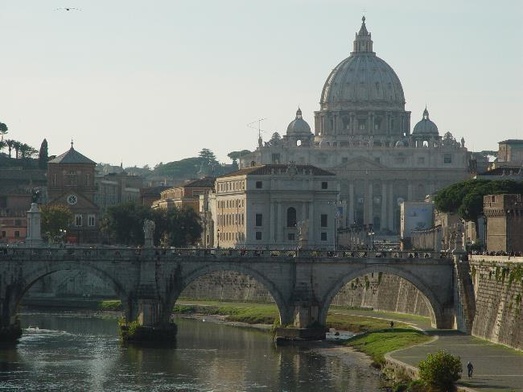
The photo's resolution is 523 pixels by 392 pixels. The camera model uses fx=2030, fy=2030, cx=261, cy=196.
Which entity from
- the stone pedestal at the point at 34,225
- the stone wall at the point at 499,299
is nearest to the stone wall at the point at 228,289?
the stone pedestal at the point at 34,225

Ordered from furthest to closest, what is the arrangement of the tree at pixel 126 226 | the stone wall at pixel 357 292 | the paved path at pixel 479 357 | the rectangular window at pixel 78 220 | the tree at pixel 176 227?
the rectangular window at pixel 78 220 < the tree at pixel 176 227 < the tree at pixel 126 226 < the stone wall at pixel 357 292 < the paved path at pixel 479 357

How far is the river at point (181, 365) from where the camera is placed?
298 ft

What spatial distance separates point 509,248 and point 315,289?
20014 mm

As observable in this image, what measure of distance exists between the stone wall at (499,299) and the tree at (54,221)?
73.3 meters

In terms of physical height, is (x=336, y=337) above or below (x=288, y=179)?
below

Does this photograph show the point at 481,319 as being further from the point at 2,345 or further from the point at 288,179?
the point at 288,179

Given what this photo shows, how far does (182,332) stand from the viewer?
119625mm

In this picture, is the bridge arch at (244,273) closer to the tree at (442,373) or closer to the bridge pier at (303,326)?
the bridge pier at (303,326)

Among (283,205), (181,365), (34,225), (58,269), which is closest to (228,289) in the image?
(34,225)

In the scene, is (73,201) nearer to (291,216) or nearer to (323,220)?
(291,216)

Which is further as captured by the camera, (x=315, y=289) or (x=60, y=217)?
(x=60, y=217)

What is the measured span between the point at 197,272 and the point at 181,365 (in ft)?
46.8

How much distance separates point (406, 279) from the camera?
112 m

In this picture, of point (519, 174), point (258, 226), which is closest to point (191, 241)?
point (258, 226)
